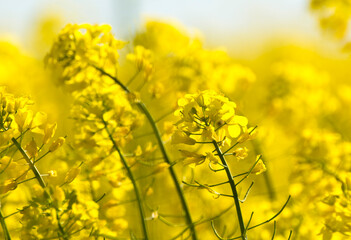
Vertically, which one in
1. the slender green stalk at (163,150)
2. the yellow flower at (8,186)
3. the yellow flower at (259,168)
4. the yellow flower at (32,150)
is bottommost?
the yellow flower at (259,168)

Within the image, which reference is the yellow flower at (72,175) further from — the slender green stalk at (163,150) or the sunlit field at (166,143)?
the slender green stalk at (163,150)

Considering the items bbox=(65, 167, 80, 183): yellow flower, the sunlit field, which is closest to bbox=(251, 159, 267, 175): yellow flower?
the sunlit field

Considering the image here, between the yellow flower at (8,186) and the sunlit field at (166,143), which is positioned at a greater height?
the sunlit field at (166,143)

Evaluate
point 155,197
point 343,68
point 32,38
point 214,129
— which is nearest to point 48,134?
point 214,129

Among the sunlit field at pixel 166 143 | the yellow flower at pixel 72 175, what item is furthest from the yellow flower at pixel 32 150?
the yellow flower at pixel 72 175

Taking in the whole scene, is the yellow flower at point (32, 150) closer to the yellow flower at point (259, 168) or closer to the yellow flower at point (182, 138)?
the yellow flower at point (182, 138)

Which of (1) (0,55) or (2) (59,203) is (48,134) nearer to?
(2) (59,203)

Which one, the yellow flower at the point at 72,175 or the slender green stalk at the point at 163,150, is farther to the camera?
the slender green stalk at the point at 163,150

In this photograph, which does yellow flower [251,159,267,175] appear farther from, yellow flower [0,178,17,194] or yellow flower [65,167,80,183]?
yellow flower [0,178,17,194]

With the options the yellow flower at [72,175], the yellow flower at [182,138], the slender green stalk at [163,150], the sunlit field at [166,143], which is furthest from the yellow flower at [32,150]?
the slender green stalk at [163,150]
